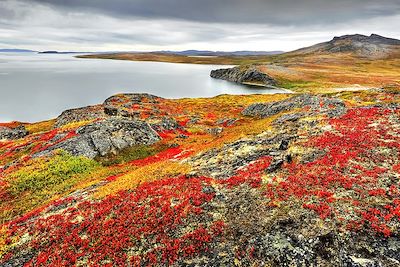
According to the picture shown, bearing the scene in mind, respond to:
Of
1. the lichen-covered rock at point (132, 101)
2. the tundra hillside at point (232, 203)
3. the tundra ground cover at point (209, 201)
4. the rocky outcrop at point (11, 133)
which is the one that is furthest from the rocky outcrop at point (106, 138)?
the lichen-covered rock at point (132, 101)

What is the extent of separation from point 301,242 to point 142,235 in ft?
33.6

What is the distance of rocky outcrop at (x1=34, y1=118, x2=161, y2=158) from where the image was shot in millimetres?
44375

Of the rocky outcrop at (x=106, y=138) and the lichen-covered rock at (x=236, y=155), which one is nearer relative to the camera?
the lichen-covered rock at (x=236, y=155)

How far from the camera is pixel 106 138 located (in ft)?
157

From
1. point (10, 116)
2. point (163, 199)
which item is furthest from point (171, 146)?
point (10, 116)

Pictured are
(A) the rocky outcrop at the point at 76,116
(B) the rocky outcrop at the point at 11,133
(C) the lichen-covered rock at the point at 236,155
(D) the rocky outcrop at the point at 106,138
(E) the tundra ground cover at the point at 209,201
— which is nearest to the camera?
(E) the tundra ground cover at the point at 209,201

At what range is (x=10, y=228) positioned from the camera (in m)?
24.5

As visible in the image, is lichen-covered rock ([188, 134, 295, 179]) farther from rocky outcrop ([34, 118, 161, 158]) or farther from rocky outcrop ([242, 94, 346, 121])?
rocky outcrop ([34, 118, 161, 158])

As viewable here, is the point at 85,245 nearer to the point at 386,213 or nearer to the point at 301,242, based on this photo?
the point at 301,242

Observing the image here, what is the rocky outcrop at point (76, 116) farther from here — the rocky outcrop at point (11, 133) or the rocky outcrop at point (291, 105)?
the rocky outcrop at point (291, 105)

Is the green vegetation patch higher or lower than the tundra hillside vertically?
lower

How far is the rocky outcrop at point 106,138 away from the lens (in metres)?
44.4

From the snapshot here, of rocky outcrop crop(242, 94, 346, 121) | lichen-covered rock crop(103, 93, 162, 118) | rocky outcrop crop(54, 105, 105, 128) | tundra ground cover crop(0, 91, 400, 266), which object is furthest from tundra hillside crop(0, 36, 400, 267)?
lichen-covered rock crop(103, 93, 162, 118)

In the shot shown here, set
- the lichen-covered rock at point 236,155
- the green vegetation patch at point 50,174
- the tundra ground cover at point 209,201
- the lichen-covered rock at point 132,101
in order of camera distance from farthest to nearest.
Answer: the lichen-covered rock at point 132,101, the green vegetation patch at point 50,174, the lichen-covered rock at point 236,155, the tundra ground cover at point 209,201
